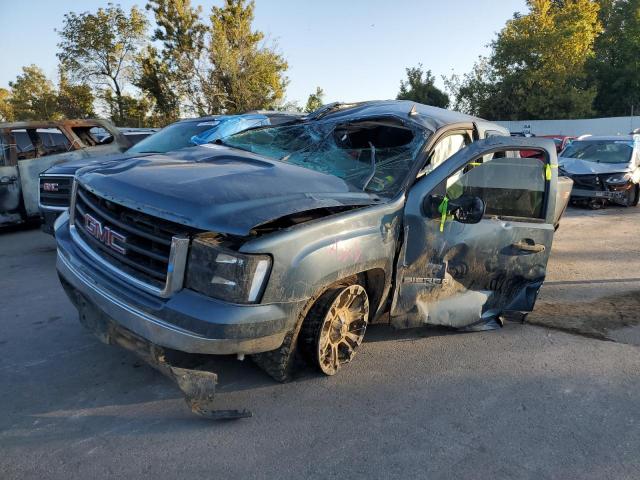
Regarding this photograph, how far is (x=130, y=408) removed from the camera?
2.99 metres

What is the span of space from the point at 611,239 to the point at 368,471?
756 centimetres

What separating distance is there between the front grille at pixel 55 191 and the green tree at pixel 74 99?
1201 inches

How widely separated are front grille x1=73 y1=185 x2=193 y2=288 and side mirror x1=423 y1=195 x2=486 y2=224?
1.66m

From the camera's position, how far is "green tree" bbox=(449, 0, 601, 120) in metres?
36.7

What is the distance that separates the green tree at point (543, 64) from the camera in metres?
36.7

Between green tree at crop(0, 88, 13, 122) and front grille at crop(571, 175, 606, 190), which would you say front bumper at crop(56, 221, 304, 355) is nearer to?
front grille at crop(571, 175, 606, 190)

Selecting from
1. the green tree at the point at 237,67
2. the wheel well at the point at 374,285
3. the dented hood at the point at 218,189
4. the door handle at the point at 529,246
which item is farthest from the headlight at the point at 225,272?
the green tree at the point at 237,67

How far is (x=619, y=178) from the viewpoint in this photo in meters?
11.4

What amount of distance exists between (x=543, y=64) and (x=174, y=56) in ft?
88.7

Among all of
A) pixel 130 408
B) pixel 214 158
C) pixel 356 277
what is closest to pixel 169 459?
pixel 130 408

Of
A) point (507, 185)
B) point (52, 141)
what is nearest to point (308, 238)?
point (507, 185)

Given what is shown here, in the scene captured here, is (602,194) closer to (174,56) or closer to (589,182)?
(589,182)

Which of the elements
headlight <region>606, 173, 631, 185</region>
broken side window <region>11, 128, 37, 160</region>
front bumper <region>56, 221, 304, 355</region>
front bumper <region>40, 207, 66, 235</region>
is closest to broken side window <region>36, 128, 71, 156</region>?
broken side window <region>11, 128, 37, 160</region>

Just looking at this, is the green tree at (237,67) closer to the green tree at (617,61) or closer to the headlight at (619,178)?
the headlight at (619,178)
